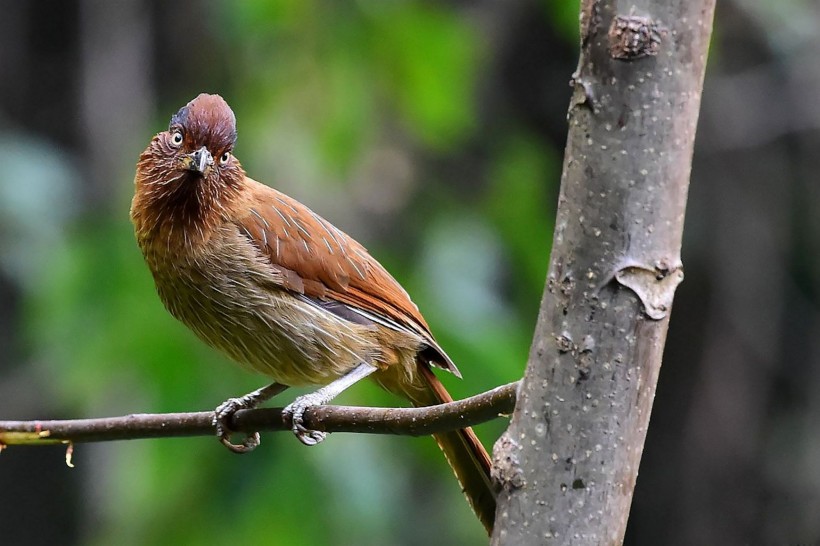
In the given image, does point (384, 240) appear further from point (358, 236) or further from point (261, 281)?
point (261, 281)

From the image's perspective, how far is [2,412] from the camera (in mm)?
6301

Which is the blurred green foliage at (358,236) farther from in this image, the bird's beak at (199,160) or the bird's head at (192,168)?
the bird's beak at (199,160)

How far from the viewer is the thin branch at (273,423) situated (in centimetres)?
214

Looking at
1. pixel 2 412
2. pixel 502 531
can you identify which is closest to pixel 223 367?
pixel 502 531

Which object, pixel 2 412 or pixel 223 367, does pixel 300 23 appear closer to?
pixel 223 367

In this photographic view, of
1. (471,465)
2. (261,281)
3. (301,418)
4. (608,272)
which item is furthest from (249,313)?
(608,272)

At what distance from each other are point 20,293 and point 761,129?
449cm

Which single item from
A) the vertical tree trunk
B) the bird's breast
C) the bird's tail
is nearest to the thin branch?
the vertical tree trunk

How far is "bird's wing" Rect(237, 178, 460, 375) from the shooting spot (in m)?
3.51

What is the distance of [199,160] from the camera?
3.30m

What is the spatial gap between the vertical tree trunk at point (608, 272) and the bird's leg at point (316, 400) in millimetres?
1019

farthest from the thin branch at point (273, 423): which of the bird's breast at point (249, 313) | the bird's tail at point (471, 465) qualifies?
the bird's tail at point (471, 465)

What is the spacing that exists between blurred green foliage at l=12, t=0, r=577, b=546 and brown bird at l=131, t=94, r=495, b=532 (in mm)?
410

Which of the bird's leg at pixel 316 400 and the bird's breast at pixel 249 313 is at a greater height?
the bird's breast at pixel 249 313
